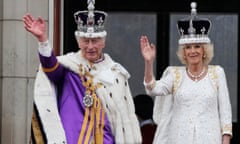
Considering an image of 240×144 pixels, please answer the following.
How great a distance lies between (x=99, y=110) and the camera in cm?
614

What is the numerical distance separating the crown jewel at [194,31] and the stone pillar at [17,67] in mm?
2145

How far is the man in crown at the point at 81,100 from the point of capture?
6.09m

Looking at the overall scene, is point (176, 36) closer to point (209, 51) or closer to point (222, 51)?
point (222, 51)

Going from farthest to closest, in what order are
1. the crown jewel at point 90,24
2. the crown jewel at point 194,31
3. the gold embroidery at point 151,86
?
the crown jewel at point 194,31, the gold embroidery at point 151,86, the crown jewel at point 90,24

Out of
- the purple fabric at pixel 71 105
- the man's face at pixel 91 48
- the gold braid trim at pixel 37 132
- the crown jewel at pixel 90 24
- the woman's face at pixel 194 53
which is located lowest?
the gold braid trim at pixel 37 132

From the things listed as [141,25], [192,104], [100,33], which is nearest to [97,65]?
[100,33]

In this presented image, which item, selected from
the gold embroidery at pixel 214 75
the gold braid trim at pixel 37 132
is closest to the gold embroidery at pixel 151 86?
the gold embroidery at pixel 214 75

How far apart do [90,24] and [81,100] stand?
0.54 metres

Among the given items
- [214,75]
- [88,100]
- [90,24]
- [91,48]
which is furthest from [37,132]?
[214,75]

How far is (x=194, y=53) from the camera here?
22.4ft

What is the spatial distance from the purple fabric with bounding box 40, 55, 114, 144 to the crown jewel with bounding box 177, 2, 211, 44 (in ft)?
3.59

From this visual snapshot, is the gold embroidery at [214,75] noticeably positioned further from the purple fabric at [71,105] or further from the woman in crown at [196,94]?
the purple fabric at [71,105]

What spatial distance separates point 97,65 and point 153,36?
134 inches

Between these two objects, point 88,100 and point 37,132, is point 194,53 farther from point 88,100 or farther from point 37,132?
point 37,132
